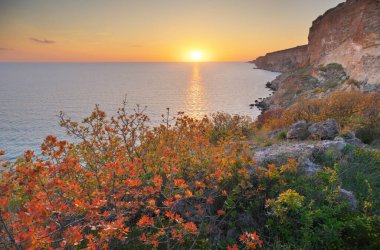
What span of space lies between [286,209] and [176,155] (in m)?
3.05

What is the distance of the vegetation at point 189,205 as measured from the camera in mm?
3588

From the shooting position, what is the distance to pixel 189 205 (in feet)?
18.0

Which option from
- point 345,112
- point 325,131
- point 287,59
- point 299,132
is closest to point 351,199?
point 325,131

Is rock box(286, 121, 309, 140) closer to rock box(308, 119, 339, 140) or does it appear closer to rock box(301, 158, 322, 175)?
rock box(308, 119, 339, 140)

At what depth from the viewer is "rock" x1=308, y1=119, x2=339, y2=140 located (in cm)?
1059

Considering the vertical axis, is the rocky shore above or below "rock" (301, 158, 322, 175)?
above

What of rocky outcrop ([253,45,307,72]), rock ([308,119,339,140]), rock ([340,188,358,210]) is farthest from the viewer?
rocky outcrop ([253,45,307,72])

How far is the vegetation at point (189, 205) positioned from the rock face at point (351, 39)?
26460 mm

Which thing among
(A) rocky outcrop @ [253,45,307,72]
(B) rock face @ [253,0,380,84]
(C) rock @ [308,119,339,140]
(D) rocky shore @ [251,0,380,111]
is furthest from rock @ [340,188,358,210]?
(A) rocky outcrop @ [253,45,307,72]

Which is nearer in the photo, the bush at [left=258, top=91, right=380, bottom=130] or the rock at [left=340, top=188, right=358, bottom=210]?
the rock at [left=340, top=188, right=358, bottom=210]

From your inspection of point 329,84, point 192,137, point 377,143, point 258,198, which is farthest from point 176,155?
point 329,84

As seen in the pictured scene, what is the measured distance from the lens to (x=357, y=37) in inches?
1335

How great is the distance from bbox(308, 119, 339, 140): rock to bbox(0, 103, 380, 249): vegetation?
3.37 meters

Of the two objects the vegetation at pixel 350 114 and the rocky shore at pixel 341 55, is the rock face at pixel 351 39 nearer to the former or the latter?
the rocky shore at pixel 341 55
